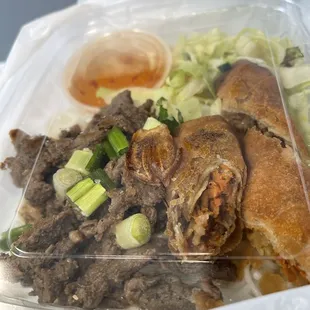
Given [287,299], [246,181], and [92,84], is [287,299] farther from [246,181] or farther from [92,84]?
[92,84]

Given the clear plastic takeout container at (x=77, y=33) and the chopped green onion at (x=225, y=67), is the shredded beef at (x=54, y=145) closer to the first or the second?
the clear plastic takeout container at (x=77, y=33)

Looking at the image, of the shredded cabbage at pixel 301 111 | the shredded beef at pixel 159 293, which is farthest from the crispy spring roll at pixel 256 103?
the shredded beef at pixel 159 293

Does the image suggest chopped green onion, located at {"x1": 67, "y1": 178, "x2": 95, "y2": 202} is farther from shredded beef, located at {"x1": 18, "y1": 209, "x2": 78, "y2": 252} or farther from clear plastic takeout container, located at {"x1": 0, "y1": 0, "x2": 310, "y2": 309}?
clear plastic takeout container, located at {"x1": 0, "y1": 0, "x2": 310, "y2": 309}

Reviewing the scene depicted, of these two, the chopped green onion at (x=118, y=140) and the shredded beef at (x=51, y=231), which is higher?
the chopped green onion at (x=118, y=140)

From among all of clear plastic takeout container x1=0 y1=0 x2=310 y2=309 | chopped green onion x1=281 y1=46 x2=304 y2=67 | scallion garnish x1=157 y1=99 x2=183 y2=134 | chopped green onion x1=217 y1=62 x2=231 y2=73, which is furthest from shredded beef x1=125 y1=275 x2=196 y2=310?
chopped green onion x1=281 y1=46 x2=304 y2=67

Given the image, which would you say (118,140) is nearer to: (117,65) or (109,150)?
(109,150)

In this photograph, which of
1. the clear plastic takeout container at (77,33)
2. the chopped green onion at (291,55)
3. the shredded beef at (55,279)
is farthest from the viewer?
the clear plastic takeout container at (77,33)
